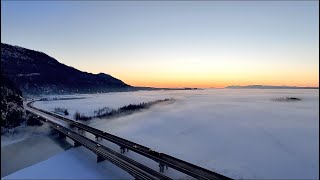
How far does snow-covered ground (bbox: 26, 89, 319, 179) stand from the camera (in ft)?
40.1

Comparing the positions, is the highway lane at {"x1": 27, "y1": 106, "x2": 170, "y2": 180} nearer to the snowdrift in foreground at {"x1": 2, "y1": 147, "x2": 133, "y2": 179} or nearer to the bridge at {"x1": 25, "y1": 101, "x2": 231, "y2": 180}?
the bridge at {"x1": 25, "y1": 101, "x2": 231, "y2": 180}

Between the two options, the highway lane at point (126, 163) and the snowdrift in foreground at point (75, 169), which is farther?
the highway lane at point (126, 163)

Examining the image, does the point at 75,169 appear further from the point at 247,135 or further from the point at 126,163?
the point at 247,135

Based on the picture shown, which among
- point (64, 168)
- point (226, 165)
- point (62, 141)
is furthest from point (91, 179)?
point (62, 141)

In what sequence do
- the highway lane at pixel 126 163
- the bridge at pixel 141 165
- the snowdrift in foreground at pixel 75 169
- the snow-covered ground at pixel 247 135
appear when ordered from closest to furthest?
1. the snow-covered ground at pixel 247 135
2. the snowdrift in foreground at pixel 75 169
3. the bridge at pixel 141 165
4. the highway lane at pixel 126 163

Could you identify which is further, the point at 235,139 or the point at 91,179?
the point at 235,139

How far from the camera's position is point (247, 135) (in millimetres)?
43531

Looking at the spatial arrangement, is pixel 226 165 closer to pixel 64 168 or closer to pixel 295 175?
pixel 295 175

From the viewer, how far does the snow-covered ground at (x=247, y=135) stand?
40.1ft

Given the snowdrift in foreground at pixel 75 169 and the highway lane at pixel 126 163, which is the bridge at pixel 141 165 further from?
the snowdrift in foreground at pixel 75 169

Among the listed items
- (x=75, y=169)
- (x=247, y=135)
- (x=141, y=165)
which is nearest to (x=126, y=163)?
(x=141, y=165)

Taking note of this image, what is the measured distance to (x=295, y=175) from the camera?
2184 cm

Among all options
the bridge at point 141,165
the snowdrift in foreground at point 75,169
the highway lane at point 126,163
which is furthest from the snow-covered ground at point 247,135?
the snowdrift in foreground at point 75,169

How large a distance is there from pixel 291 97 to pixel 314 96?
235cm
